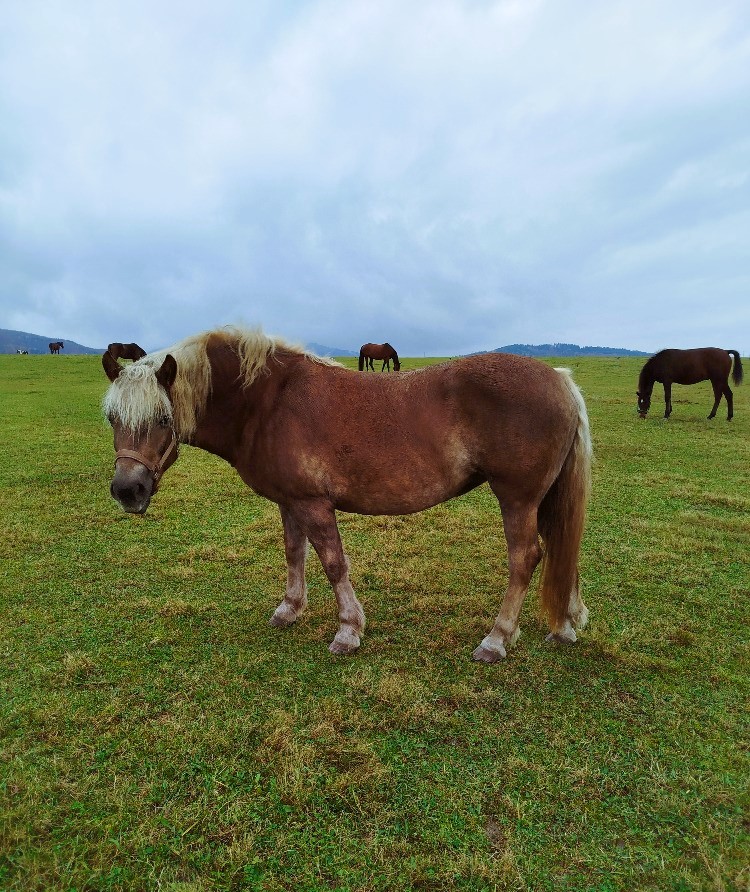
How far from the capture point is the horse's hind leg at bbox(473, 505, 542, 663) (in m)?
3.43

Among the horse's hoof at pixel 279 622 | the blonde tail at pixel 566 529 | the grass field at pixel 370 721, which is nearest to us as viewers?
the grass field at pixel 370 721

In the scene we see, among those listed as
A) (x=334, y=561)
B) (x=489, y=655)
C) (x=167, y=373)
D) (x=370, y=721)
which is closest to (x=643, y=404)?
(x=489, y=655)

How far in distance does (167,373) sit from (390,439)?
1.53m

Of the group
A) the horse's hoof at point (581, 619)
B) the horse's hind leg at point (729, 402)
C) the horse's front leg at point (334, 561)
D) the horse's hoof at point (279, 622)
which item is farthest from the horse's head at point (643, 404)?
the horse's hoof at point (279, 622)

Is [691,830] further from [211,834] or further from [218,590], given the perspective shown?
[218,590]

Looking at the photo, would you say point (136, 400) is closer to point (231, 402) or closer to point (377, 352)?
point (231, 402)

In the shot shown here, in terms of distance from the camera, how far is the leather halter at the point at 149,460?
9.87 feet

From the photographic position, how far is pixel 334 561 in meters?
3.52

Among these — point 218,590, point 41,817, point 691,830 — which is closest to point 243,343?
point 218,590

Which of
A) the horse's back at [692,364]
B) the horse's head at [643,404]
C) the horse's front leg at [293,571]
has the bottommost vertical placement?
the horse's front leg at [293,571]

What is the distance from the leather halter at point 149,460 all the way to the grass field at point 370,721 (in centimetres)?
139

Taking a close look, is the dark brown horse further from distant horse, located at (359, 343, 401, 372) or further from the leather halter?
the leather halter

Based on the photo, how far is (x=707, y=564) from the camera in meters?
4.94

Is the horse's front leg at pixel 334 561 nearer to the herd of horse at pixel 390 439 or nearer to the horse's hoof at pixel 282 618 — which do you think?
the herd of horse at pixel 390 439
